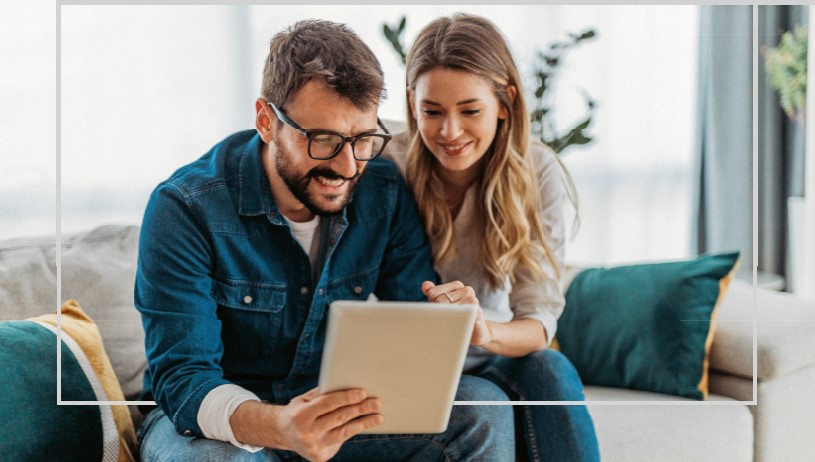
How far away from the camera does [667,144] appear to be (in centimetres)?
142

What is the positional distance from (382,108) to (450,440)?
54cm

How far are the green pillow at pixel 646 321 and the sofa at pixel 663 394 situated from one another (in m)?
0.03

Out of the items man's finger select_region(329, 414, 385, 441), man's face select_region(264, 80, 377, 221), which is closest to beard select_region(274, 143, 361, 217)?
man's face select_region(264, 80, 377, 221)

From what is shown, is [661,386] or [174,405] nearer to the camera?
[174,405]

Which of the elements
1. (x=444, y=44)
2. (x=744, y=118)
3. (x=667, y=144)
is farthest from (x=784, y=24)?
Answer: (x=444, y=44)

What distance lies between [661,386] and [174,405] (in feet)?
2.69

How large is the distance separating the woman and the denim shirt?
0.19 feet

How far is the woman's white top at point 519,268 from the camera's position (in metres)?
1.37

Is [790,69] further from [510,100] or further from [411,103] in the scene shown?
[411,103]

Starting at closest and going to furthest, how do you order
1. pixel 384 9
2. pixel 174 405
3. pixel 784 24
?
pixel 174 405 → pixel 384 9 → pixel 784 24

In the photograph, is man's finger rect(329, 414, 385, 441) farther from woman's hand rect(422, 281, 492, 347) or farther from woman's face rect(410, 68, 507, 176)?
woman's face rect(410, 68, 507, 176)

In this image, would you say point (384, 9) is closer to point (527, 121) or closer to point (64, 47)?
point (527, 121)

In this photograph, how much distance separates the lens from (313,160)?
1.28 metres

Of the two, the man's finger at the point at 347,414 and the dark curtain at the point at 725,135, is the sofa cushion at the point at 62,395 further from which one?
the dark curtain at the point at 725,135
